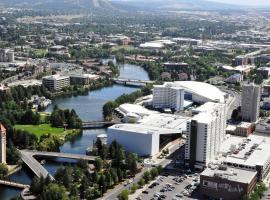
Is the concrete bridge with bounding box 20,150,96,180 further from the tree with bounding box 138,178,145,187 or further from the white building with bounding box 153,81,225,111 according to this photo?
the white building with bounding box 153,81,225,111

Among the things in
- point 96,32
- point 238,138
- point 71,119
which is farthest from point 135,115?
point 96,32

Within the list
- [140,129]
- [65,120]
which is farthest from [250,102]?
[65,120]

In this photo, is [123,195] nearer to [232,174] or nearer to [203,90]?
[232,174]

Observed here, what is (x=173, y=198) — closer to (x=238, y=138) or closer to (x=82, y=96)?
(x=238, y=138)

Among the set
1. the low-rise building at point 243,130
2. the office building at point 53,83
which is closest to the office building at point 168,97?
the low-rise building at point 243,130

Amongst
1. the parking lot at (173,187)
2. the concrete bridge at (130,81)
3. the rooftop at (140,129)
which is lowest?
the concrete bridge at (130,81)

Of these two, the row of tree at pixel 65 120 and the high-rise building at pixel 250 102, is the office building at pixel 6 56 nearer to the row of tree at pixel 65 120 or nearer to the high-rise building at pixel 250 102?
the row of tree at pixel 65 120

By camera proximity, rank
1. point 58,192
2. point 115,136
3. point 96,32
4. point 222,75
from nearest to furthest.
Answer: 1. point 58,192
2. point 115,136
3. point 222,75
4. point 96,32
